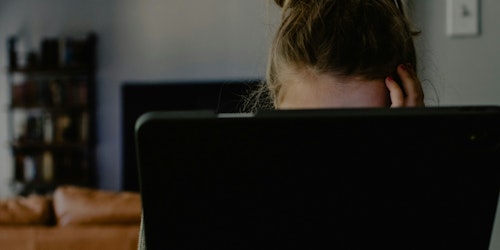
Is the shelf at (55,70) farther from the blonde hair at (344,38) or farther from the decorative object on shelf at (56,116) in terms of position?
the blonde hair at (344,38)

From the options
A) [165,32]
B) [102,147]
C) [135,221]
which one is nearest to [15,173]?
[102,147]

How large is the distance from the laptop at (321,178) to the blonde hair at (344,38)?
10.8 inches

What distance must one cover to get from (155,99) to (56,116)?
1.03m

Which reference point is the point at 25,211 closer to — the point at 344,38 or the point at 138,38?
the point at 344,38

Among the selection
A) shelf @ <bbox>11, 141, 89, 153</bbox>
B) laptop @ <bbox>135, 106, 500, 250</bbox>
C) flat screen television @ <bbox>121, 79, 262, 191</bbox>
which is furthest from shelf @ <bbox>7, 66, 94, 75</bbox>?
laptop @ <bbox>135, 106, 500, 250</bbox>

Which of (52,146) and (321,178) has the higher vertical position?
(321,178)

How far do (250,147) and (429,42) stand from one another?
881 mm

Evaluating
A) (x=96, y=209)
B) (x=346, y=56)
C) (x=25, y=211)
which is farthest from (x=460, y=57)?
(x=25, y=211)

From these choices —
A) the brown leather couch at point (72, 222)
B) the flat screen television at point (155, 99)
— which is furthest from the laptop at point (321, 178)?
the flat screen television at point (155, 99)

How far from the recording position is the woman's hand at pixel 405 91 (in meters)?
0.55

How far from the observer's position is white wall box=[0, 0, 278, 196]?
16.0 feet

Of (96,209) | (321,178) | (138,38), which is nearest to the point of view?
(321,178)

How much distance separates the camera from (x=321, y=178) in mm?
303

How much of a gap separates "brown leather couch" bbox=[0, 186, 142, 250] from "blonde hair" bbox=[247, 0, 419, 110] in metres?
1.36
